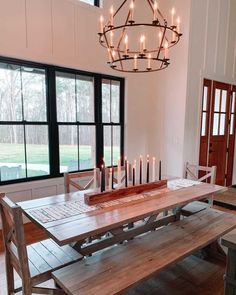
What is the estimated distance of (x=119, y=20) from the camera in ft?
13.1

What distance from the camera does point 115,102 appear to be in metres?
4.21

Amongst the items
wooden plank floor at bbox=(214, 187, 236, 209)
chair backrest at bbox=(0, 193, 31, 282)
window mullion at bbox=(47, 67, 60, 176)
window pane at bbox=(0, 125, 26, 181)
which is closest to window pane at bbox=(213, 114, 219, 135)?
wooden plank floor at bbox=(214, 187, 236, 209)

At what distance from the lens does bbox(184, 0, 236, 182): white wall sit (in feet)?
13.5

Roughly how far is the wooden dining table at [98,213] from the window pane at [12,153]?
1.30 metres

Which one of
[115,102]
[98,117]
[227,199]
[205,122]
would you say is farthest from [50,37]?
[227,199]

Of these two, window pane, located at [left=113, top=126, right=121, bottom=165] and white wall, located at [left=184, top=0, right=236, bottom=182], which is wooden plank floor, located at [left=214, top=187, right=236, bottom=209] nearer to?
white wall, located at [left=184, top=0, right=236, bottom=182]

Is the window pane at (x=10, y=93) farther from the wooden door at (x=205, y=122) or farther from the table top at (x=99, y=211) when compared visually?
the wooden door at (x=205, y=122)

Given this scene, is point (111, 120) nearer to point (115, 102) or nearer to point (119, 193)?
point (115, 102)

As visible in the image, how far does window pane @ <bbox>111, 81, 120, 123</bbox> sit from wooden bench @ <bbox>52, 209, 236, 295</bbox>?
240cm

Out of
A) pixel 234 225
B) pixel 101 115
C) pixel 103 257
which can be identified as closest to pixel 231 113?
pixel 101 115

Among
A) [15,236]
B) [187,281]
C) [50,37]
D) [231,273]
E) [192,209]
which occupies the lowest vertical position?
[187,281]

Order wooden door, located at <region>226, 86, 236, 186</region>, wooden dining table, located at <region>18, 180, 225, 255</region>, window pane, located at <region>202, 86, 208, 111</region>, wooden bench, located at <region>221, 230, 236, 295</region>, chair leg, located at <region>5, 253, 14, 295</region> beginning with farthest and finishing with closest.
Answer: wooden door, located at <region>226, 86, 236, 186</region> → window pane, located at <region>202, 86, 208, 111</region> → chair leg, located at <region>5, 253, 14, 295</region> → wooden dining table, located at <region>18, 180, 225, 255</region> → wooden bench, located at <region>221, 230, 236, 295</region>

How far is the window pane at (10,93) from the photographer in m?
3.00

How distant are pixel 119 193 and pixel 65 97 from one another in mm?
2072
